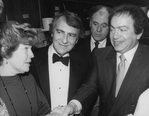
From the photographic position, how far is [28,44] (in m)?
1.46

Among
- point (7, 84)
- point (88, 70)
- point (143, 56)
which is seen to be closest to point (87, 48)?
point (88, 70)

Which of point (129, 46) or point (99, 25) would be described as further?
point (99, 25)

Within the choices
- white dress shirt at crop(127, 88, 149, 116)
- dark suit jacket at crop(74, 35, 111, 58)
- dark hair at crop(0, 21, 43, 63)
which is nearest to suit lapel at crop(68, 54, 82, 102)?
dark hair at crop(0, 21, 43, 63)

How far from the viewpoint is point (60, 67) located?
6.56 ft

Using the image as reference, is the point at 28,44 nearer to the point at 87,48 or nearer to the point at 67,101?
the point at 67,101

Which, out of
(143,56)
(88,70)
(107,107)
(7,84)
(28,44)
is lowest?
(107,107)

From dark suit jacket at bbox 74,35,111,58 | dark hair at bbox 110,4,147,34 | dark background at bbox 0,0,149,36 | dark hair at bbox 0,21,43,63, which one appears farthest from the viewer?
dark background at bbox 0,0,149,36

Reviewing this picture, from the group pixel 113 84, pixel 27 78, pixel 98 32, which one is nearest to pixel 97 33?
pixel 98 32

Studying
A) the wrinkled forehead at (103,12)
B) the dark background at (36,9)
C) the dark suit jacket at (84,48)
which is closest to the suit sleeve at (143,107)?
the dark suit jacket at (84,48)

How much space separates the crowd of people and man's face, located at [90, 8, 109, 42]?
2.94 ft

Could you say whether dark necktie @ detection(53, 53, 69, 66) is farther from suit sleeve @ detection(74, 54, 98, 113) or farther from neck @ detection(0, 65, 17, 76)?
neck @ detection(0, 65, 17, 76)

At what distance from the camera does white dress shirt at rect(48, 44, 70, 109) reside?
1907mm

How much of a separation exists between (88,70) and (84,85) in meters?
0.25

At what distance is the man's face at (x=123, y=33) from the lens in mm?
1635
